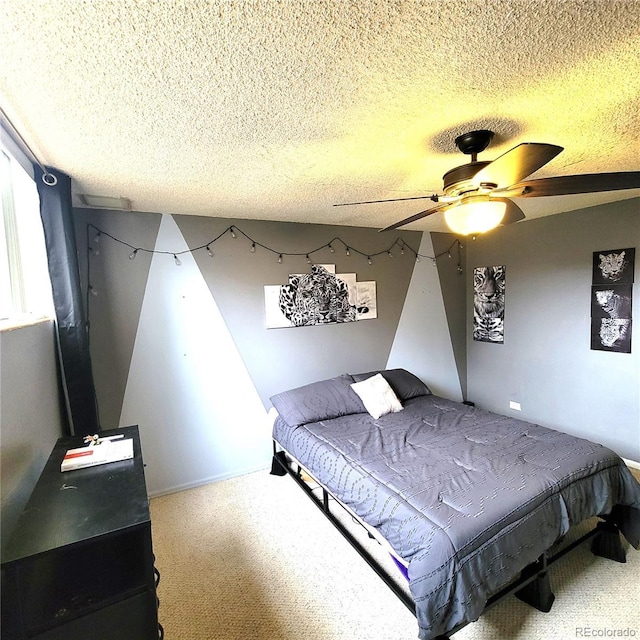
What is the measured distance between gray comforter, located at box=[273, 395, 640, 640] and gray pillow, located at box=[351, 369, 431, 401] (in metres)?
0.60

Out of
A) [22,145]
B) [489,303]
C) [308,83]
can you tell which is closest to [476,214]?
[308,83]

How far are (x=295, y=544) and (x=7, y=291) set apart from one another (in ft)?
7.16

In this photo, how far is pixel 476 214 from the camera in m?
1.68

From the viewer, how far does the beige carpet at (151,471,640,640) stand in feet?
5.35

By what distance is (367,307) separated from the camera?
3711 mm

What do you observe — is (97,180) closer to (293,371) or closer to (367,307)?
(293,371)

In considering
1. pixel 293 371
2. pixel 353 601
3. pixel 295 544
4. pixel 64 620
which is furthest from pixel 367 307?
pixel 64 620

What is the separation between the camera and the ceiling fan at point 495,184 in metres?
1.39

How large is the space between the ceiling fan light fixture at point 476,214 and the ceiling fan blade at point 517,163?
99mm

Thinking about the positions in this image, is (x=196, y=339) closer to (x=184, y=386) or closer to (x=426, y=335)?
(x=184, y=386)

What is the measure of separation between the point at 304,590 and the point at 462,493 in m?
1.03

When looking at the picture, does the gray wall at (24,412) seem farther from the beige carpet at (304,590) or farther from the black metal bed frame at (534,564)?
the black metal bed frame at (534,564)

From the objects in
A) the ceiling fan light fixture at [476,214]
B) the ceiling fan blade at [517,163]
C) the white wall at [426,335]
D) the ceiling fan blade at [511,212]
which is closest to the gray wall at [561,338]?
the white wall at [426,335]

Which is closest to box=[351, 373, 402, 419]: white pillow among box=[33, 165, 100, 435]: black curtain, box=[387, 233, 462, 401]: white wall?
box=[387, 233, 462, 401]: white wall
